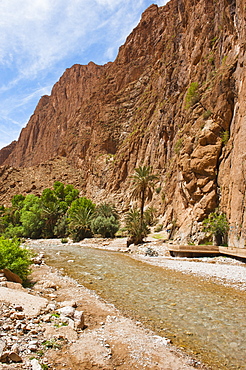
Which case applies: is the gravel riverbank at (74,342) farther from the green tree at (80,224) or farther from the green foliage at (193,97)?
the green tree at (80,224)

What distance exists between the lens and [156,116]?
55.9 metres

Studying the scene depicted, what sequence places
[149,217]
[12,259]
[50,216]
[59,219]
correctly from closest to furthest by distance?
[12,259] → [149,217] → [59,219] → [50,216]

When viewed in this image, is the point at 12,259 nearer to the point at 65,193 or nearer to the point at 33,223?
the point at 33,223

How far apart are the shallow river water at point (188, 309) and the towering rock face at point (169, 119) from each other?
9763mm

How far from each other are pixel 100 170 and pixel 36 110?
308 feet

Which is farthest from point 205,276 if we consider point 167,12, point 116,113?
point 167,12

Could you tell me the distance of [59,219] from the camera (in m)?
47.7

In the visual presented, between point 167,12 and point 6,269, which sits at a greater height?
point 167,12

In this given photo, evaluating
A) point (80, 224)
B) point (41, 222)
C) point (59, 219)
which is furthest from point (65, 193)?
point (80, 224)

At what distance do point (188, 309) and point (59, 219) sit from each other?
4267cm

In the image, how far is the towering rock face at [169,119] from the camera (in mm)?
24562

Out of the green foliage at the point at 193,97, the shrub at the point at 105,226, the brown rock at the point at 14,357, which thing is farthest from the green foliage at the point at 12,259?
the green foliage at the point at 193,97

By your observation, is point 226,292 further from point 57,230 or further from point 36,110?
point 36,110

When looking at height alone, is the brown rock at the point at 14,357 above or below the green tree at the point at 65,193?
below
